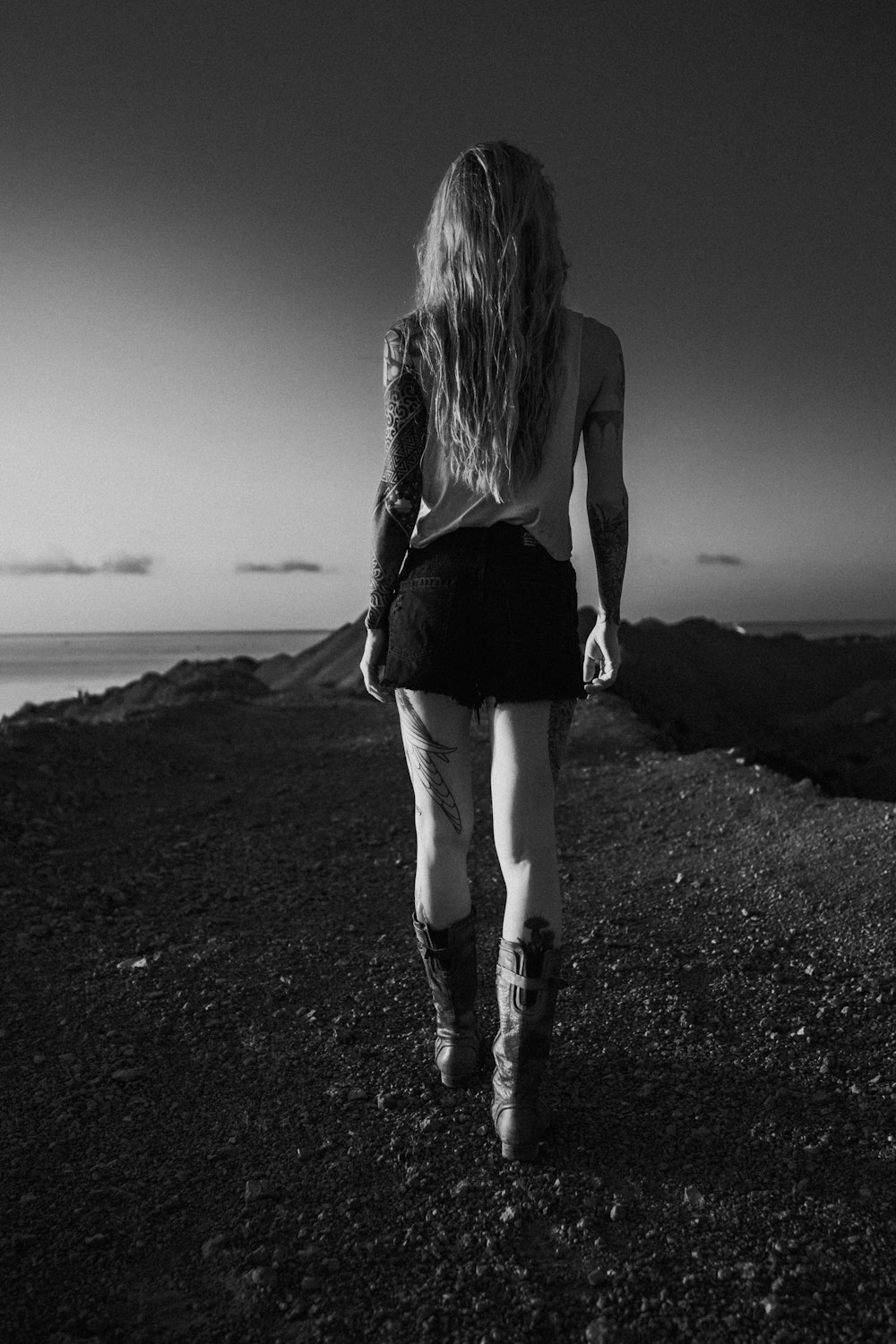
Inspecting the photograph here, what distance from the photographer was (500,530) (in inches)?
88.0

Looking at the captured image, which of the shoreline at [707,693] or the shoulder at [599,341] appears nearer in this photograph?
the shoulder at [599,341]

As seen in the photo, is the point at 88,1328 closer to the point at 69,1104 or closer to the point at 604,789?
the point at 69,1104

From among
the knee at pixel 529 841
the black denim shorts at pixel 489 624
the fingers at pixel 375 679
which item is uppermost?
the black denim shorts at pixel 489 624

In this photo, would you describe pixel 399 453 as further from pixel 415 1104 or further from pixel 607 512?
pixel 415 1104

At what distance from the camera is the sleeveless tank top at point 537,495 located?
87.8 inches

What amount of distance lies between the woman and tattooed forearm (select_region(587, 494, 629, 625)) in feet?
0.67

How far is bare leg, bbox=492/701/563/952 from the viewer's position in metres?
2.23

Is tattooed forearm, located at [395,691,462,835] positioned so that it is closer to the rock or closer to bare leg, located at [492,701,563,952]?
bare leg, located at [492,701,563,952]

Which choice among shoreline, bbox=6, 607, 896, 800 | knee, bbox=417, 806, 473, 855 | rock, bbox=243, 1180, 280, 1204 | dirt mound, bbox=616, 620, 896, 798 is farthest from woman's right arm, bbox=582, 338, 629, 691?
dirt mound, bbox=616, 620, 896, 798

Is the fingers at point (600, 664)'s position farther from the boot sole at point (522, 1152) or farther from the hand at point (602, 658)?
the boot sole at point (522, 1152)

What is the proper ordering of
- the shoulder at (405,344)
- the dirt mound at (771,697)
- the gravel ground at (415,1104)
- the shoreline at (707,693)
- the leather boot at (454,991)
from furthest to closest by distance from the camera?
the dirt mound at (771,697) < the shoreline at (707,693) < the leather boot at (454,991) < the shoulder at (405,344) < the gravel ground at (415,1104)

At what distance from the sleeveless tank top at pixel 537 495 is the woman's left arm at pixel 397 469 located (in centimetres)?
3

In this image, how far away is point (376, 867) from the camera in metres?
4.70

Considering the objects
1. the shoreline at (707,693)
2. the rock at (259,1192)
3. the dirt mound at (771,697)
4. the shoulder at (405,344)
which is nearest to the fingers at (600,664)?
the shoulder at (405,344)
